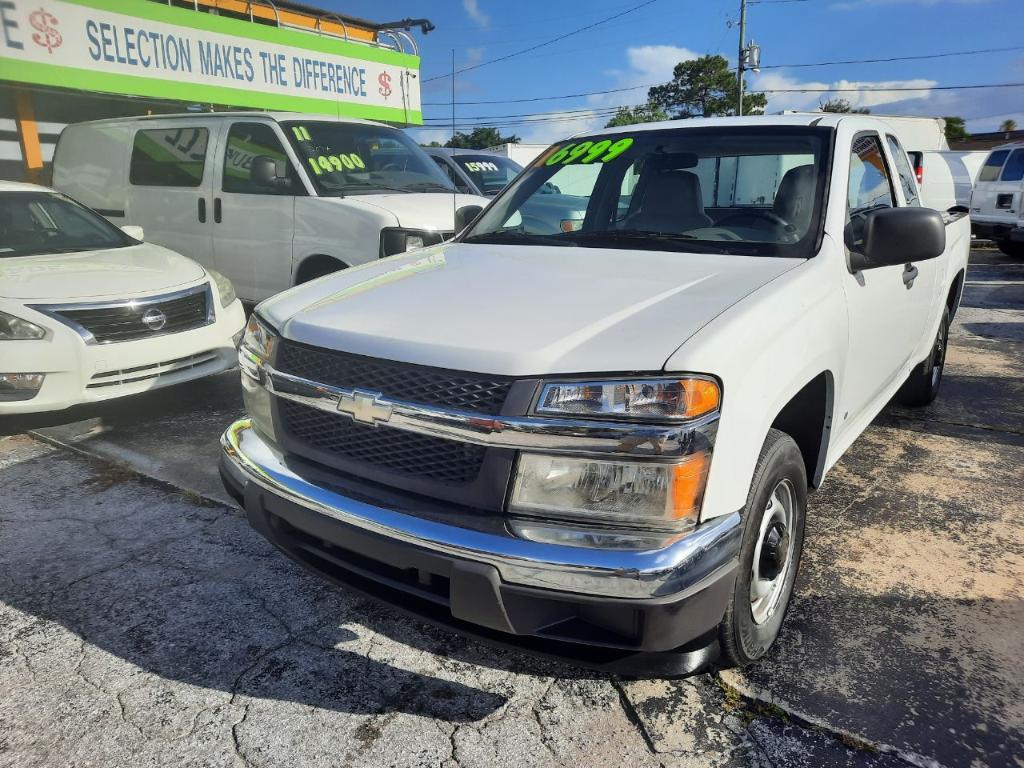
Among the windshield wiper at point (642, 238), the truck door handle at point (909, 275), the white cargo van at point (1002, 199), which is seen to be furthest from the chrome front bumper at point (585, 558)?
the white cargo van at point (1002, 199)

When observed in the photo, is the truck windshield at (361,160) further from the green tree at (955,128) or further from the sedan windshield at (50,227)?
the green tree at (955,128)

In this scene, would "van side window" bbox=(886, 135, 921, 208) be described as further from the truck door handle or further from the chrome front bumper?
the chrome front bumper

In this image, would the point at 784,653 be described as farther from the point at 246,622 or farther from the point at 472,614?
the point at 246,622

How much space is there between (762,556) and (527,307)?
3.50 feet

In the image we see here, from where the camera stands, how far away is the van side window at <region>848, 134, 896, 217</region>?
3.08m

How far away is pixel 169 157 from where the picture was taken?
270 inches

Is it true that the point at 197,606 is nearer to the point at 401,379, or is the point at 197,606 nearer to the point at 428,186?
the point at 401,379

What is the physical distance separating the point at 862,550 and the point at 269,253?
16.5 feet

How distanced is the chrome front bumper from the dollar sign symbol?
9352 mm

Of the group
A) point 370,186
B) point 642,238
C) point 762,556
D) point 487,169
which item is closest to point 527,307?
point 642,238

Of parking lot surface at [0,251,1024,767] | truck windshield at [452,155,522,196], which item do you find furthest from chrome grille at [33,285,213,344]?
truck windshield at [452,155,522,196]

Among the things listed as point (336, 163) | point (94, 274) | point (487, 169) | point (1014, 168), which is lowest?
point (94, 274)

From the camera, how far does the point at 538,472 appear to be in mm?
1864

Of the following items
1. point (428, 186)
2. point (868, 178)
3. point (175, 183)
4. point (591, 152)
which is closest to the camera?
point (868, 178)
